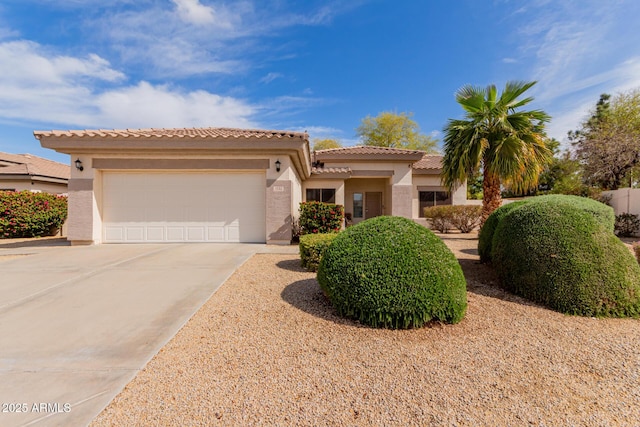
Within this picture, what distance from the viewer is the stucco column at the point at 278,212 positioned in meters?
9.38

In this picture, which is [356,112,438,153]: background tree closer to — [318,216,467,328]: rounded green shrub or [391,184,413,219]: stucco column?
[391,184,413,219]: stucco column

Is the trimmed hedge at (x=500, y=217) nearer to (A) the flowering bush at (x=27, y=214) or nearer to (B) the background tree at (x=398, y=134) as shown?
(A) the flowering bush at (x=27, y=214)

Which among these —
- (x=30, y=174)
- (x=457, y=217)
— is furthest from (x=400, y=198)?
(x=30, y=174)

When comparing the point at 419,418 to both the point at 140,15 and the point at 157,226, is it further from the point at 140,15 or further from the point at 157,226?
the point at 140,15

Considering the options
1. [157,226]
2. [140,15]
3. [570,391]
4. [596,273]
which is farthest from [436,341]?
[140,15]

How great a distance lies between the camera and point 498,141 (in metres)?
9.60

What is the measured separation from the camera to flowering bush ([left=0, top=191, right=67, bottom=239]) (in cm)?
1126

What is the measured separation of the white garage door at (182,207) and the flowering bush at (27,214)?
5.50m

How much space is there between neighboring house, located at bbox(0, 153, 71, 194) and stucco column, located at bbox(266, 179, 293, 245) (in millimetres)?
14707

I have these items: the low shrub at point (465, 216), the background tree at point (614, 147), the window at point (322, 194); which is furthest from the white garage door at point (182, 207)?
the background tree at point (614, 147)

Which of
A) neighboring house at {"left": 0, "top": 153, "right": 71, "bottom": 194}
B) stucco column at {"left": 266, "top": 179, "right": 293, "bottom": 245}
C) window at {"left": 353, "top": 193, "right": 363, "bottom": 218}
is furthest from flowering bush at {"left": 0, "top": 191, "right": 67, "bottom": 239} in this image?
window at {"left": 353, "top": 193, "right": 363, "bottom": 218}

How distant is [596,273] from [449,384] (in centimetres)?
349

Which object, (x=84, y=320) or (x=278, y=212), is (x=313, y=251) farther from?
(x=84, y=320)

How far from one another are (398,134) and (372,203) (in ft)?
72.2
